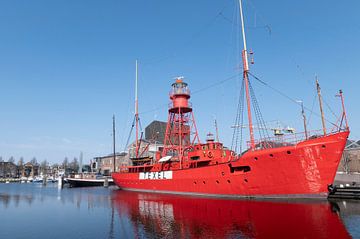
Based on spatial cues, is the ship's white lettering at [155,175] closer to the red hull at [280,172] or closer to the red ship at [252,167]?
the red ship at [252,167]

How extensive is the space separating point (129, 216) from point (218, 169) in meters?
11.1

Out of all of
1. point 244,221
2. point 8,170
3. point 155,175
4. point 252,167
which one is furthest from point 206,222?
point 8,170

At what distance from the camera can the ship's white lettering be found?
111 feet

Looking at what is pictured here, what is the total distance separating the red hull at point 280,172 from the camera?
22031 millimetres

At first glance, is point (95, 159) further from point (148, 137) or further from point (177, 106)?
point (177, 106)

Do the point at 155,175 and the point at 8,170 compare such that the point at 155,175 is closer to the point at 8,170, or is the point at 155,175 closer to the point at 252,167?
the point at 252,167

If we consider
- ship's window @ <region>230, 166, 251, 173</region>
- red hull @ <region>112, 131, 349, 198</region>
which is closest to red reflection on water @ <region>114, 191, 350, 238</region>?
red hull @ <region>112, 131, 349, 198</region>

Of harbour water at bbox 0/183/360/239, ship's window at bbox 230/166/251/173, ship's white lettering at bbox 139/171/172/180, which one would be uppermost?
ship's window at bbox 230/166/251/173

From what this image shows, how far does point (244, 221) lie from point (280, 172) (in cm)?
876

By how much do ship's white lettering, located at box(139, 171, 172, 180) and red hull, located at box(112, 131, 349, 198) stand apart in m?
5.21

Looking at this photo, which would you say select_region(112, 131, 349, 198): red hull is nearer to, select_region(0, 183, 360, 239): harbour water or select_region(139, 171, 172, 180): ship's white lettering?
select_region(0, 183, 360, 239): harbour water

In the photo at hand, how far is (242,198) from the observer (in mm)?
25891

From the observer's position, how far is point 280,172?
2334cm

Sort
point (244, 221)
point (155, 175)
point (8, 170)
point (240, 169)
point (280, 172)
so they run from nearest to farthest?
point (244, 221), point (280, 172), point (240, 169), point (155, 175), point (8, 170)
